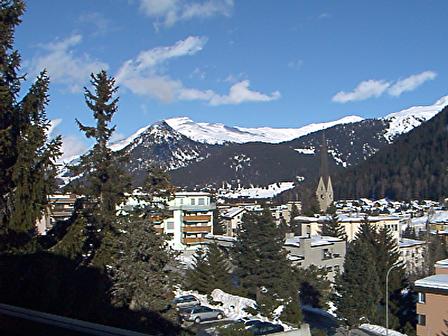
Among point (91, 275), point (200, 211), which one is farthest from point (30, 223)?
point (200, 211)

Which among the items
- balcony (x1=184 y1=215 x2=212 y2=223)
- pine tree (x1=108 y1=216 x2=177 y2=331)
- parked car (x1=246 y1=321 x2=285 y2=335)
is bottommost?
parked car (x1=246 y1=321 x2=285 y2=335)

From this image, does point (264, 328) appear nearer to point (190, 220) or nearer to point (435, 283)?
point (435, 283)

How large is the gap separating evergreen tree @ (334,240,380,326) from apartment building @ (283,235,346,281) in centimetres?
890

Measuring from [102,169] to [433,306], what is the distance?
573 inches

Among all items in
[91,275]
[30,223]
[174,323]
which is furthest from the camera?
[174,323]

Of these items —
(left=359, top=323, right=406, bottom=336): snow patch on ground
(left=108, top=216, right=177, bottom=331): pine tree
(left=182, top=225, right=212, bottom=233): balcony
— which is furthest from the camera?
(left=182, top=225, right=212, bottom=233): balcony

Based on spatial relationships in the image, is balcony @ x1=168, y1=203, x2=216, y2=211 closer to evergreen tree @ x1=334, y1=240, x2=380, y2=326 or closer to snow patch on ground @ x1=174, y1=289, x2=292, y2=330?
snow patch on ground @ x1=174, y1=289, x2=292, y2=330

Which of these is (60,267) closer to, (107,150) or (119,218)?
(119,218)

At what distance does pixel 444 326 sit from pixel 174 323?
41.0 ft

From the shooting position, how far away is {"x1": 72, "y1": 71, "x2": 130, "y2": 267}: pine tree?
1469 cm

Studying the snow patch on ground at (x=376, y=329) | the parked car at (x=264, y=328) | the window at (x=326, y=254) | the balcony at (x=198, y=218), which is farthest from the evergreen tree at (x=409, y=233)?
the parked car at (x=264, y=328)

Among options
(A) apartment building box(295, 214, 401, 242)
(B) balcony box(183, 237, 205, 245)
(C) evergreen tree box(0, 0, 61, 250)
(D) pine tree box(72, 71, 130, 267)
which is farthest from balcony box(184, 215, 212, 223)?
(C) evergreen tree box(0, 0, 61, 250)

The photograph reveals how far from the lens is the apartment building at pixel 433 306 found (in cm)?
2102

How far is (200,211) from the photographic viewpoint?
185 feet
